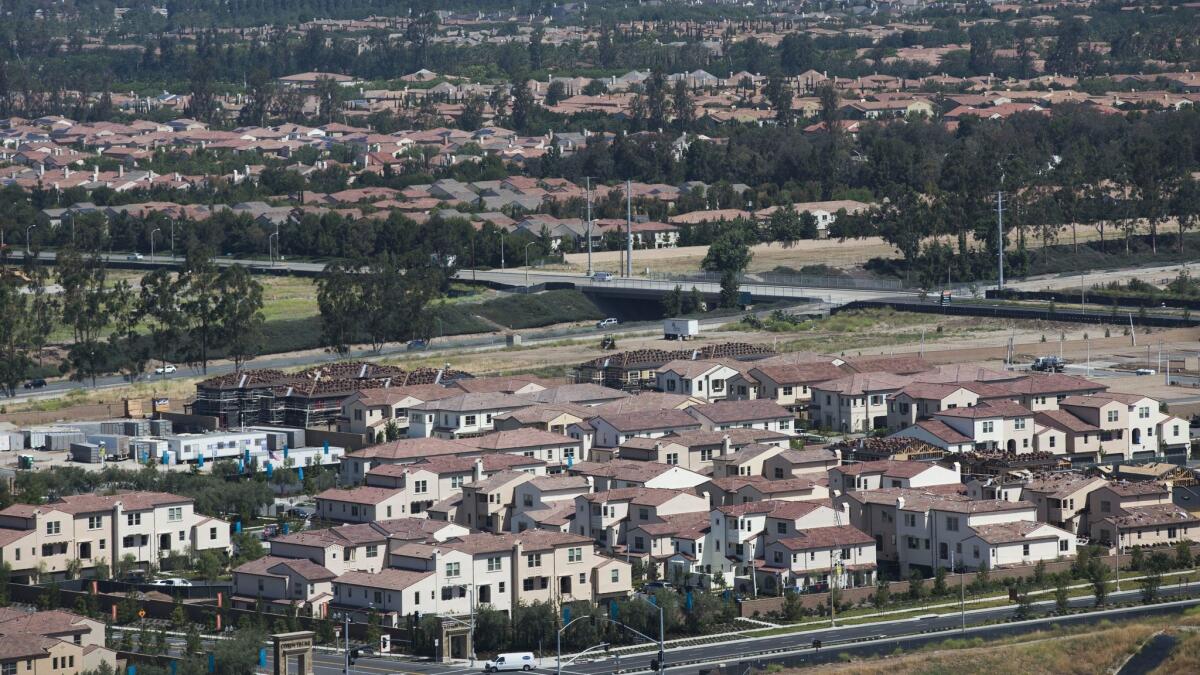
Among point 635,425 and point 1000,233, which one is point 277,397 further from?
point 1000,233

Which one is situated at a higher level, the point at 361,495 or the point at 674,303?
the point at 361,495

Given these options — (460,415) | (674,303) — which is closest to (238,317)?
(460,415)

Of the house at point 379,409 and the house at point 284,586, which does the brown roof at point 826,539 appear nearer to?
the house at point 284,586

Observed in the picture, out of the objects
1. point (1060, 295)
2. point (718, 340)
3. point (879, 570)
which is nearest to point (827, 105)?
point (1060, 295)

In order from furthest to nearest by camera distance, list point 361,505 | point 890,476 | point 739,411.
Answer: point 739,411
point 890,476
point 361,505

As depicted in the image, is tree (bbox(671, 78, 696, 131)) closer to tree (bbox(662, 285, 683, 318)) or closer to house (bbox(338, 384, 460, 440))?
tree (bbox(662, 285, 683, 318))

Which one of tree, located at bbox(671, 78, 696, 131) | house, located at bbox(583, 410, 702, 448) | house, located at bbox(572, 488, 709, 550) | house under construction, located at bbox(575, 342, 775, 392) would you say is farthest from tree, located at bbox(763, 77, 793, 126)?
house, located at bbox(572, 488, 709, 550)

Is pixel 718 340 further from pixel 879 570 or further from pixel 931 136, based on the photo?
pixel 931 136
